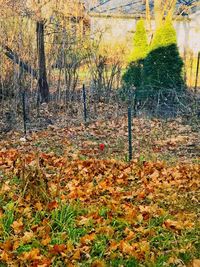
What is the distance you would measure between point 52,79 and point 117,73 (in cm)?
226

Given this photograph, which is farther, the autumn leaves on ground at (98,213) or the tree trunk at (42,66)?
the tree trunk at (42,66)

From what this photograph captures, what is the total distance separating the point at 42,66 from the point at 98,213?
9.89m

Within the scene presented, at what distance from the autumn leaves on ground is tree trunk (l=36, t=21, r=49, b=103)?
22.6 feet

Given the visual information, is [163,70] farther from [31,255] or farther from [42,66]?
[31,255]

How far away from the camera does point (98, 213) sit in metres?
4.26

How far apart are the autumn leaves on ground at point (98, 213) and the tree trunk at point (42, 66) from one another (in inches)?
271

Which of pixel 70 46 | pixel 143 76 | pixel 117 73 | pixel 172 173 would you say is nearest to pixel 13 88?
pixel 70 46

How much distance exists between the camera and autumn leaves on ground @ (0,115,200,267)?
11.5 ft

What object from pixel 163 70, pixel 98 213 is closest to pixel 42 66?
pixel 163 70

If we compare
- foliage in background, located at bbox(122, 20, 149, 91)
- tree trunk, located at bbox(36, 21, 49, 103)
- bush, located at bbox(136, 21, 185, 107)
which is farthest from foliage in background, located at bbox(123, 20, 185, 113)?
tree trunk, located at bbox(36, 21, 49, 103)

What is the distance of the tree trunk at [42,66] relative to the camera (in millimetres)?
13164

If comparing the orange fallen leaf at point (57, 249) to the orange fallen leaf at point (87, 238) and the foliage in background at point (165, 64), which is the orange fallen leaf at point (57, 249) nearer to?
the orange fallen leaf at point (87, 238)

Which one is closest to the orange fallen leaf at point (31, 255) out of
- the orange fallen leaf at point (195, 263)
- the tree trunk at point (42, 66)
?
the orange fallen leaf at point (195, 263)

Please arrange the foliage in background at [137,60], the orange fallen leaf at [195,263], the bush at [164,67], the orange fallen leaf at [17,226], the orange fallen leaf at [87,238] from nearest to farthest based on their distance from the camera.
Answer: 1. the orange fallen leaf at [195,263]
2. the orange fallen leaf at [87,238]
3. the orange fallen leaf at [17,226]
4. the bush at [164,67]
5. the foliage in background at [137,60]
